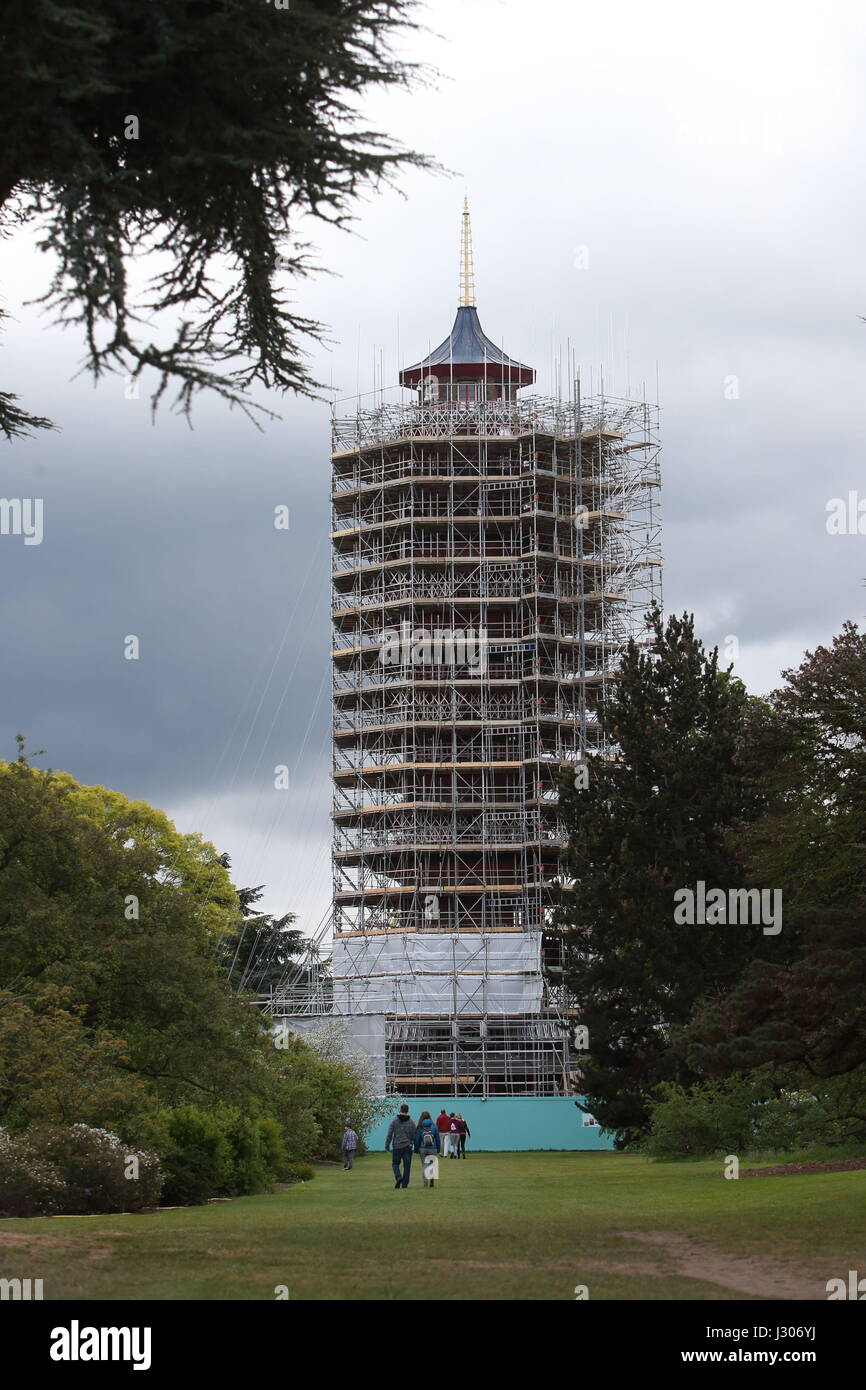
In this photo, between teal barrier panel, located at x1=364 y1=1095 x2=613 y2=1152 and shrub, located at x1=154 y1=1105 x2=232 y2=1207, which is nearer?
shrub, located at x1=154 y1=1105 x2=232 y2=1207

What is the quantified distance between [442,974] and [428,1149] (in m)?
33.8

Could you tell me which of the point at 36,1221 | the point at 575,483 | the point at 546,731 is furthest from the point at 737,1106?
the point at 575,483

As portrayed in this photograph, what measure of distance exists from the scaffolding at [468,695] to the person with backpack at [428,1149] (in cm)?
2989

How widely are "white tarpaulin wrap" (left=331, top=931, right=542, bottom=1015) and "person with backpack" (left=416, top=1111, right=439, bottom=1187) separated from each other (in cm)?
2977

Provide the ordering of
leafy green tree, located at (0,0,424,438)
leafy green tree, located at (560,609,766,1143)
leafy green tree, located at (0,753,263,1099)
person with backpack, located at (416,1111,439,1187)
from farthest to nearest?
1. leafy green tree, located at (560,609,766,1143)
2. person with backpack, located at (416,1111,439,1187)
3. leafy green tree, located at (0,753,263,1099)
4. leafy green tree, located at (0,0,424,438)

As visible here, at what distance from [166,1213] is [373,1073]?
3675 centimetres

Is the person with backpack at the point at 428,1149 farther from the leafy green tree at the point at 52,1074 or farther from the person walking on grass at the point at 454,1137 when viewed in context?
the person walking on grass at the point at 454,1137

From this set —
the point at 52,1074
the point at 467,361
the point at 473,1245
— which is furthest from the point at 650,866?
the point at 467,361

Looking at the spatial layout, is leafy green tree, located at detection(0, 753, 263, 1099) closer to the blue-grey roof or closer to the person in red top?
the person in red top

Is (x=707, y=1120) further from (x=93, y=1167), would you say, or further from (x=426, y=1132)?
(x=93, y=1167)

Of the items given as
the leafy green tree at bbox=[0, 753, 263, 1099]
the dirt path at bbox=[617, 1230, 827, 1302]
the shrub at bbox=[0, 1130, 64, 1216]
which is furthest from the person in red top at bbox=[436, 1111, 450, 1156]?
the dirt path at bbox=[617, 1230, 827, 1302]

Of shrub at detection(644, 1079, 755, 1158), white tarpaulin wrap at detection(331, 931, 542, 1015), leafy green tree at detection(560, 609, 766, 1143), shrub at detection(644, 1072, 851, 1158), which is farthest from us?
white tarpaulin wrap at detection(331, 931, 542, 1015)

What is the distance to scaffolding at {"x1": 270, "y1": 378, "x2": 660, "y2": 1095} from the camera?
218 ft
